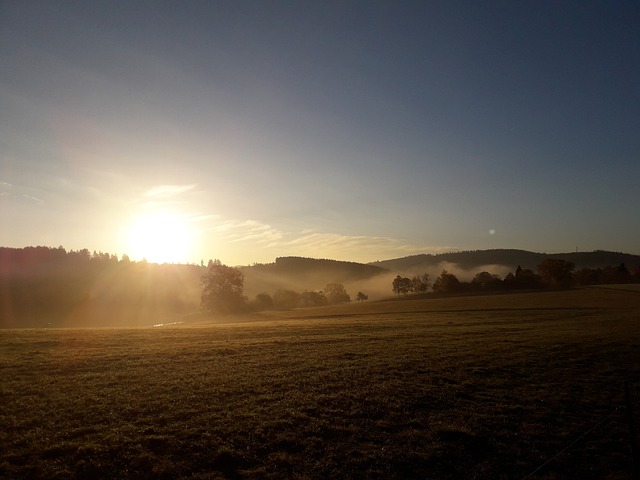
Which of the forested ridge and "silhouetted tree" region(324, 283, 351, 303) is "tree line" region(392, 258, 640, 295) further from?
"silhouetted tree" region(324, 283, 351, 303)

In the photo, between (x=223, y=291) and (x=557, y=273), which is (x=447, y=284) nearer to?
(x=557, y=273)

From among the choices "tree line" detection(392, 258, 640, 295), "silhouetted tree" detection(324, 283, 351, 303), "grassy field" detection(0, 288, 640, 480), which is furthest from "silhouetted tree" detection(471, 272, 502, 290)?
"grassy field" detection(0, 288, 640, 480)

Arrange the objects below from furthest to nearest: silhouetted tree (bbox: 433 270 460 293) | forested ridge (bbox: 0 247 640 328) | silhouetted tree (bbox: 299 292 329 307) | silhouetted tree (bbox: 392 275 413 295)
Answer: silhouetted tree (bbox: 392 275 413 295) < silhouetted tree (bbox: 299 292 329 307) < silhouetted tree (bbox: 433 270 460 293) < forested ridge (bbox: 0 247 640 328)

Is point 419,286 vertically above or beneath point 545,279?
beneath

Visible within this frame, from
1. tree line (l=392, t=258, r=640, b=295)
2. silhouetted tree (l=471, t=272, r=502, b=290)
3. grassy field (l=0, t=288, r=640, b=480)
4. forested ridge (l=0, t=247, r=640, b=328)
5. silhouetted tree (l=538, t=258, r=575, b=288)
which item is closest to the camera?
grassy field (l=0, t=288, r=640, b=480)

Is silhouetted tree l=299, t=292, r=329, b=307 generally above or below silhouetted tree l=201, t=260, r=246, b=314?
below

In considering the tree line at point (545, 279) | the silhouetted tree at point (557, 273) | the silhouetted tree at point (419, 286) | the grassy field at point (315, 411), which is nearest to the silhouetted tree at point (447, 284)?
the tree line at point (545, 279)

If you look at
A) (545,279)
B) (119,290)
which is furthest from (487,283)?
(119,290)

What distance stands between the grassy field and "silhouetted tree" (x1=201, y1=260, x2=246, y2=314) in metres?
77.5

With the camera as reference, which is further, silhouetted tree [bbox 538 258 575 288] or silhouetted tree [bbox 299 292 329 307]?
silhouetted tree [bbox 299 292 329 307]

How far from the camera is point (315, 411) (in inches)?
663

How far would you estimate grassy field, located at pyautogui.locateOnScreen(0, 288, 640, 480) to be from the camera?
41.2ft

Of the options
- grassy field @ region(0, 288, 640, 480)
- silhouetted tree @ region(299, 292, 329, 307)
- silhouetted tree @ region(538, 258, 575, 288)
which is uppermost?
silhouetted tree @ region(538, 258, 575, 288)

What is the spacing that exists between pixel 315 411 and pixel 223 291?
3833 inches
